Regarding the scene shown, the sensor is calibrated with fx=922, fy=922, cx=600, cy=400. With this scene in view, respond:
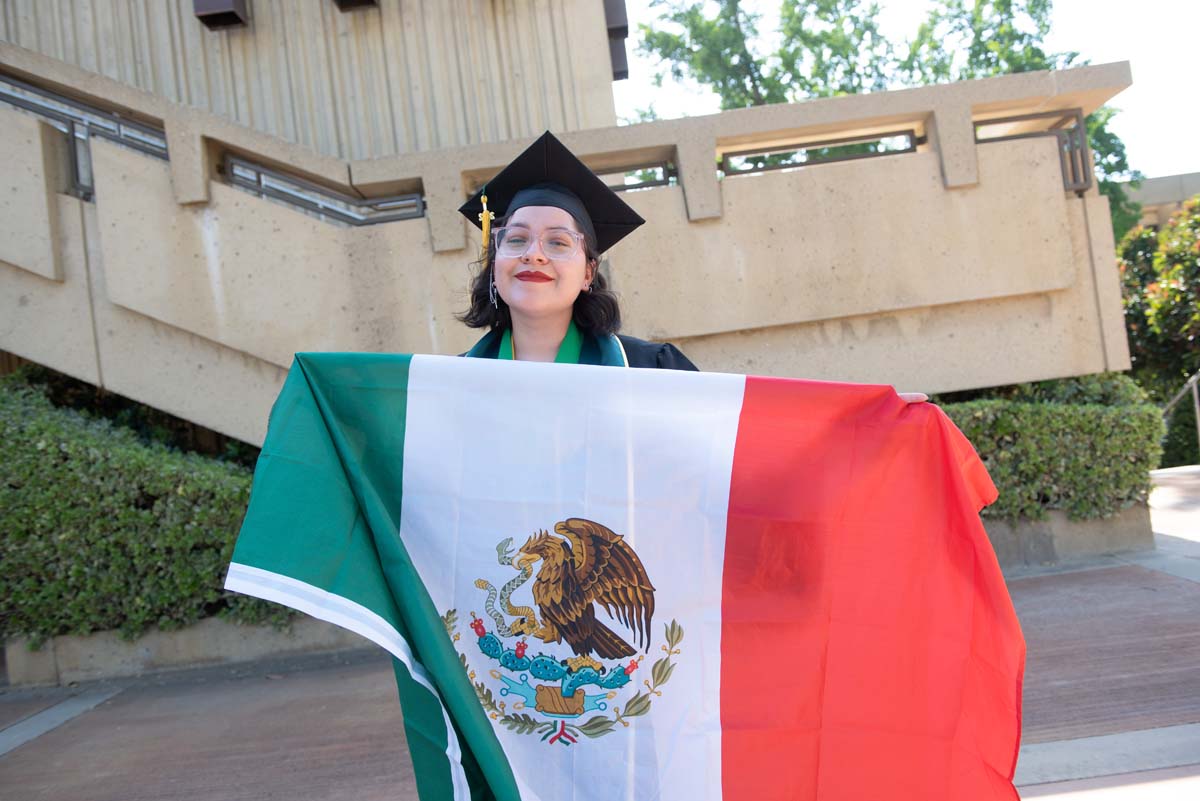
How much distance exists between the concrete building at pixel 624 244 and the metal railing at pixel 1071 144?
20mm

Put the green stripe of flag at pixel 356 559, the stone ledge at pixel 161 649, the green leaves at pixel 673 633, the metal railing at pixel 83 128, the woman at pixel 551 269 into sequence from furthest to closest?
the metal railing at pixel 83 128
the stone ledge at pixel 161 649
the woman at pixel 551 269
the green leaves at pixel 673 633
the green stripe of flag at pixel 356 559

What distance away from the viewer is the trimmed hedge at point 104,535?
5.32 m

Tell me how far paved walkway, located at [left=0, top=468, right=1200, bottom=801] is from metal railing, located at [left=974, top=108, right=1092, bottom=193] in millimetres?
2589

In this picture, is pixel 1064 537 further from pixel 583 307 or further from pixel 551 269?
pixel 551 269

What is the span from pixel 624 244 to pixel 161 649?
3870 millimetres

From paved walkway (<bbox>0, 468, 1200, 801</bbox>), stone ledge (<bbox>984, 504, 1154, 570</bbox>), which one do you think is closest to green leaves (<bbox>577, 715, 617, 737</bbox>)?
paved walkway (<bbox>0, 468, 1200, 801</bbox>)

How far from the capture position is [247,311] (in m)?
6.12

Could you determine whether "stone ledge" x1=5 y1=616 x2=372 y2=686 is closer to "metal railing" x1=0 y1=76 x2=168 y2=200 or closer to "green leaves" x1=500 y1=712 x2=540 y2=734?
"metal railing" x1=0 y1=76 x2=168 y2=200

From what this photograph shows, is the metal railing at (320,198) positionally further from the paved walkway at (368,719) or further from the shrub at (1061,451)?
the shrub at (1061,451)

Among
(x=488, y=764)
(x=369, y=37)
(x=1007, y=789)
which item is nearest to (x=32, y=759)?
(x=488, y=764)

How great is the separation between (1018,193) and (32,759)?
6.57 meters

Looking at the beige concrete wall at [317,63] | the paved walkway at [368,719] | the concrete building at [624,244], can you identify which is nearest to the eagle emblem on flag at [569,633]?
the paved walkway at [368,719]

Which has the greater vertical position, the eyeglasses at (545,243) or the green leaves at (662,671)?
the eyeglasses at (545,243)

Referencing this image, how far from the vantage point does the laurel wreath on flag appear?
218 centimetres
